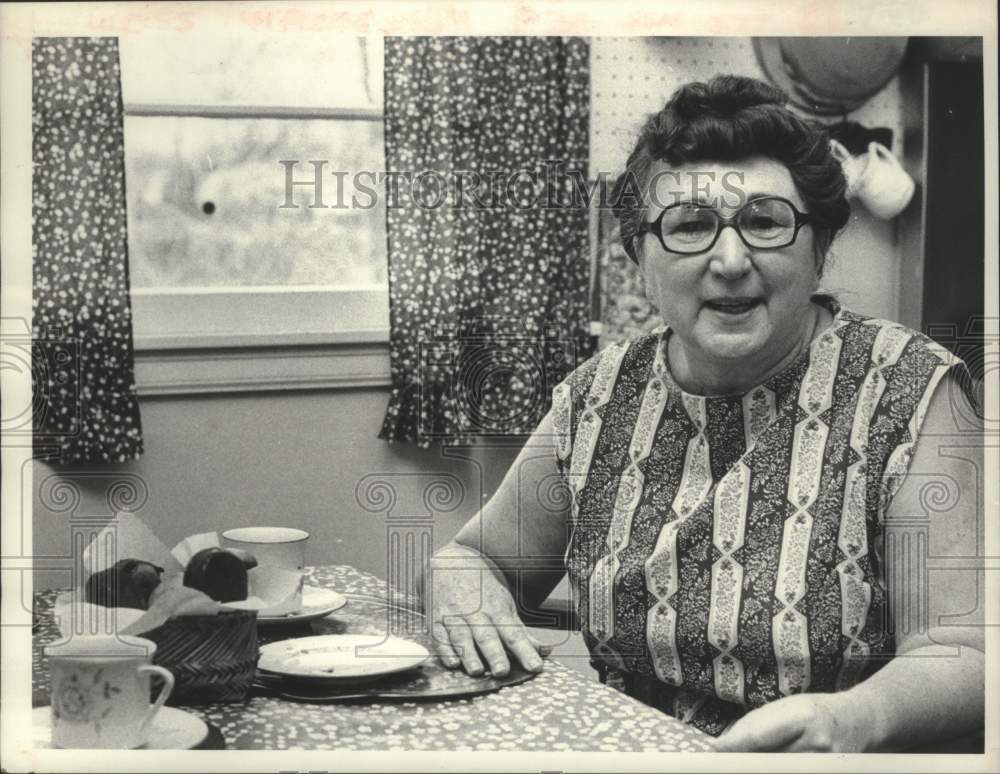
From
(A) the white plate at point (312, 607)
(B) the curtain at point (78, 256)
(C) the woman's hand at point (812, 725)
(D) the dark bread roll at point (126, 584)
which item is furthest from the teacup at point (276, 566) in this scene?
(C) the woman's hand at point (812, 725)

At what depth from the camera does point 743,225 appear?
1.17 meters

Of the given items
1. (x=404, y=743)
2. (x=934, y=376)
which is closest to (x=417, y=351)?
(x=404, y=743)

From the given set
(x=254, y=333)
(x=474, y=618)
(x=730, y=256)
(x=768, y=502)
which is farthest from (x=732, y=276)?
(x=254, y=333)

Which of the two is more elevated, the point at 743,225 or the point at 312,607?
the point at 743,225

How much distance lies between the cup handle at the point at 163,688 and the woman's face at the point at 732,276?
663mm

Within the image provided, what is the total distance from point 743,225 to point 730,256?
38 millimetres

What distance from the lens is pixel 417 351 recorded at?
132 centimetres

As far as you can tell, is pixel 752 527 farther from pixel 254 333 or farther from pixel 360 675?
pixel 254 333

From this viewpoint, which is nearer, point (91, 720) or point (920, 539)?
point (91, 720)

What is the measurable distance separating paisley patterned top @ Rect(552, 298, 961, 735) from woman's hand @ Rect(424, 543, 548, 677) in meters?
0.11

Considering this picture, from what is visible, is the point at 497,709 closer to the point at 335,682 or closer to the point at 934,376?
the point at 335,682

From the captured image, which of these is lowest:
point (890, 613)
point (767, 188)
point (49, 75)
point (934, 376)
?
point (890, 613)

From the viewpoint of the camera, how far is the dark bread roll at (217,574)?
1.09 metres

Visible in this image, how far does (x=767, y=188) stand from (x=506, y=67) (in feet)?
1.21
